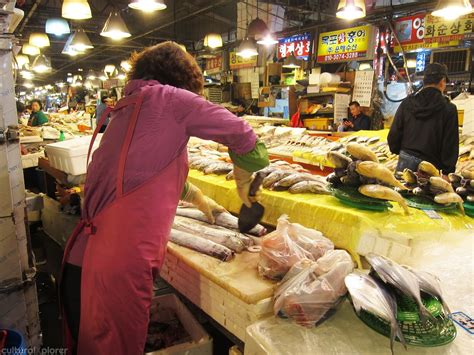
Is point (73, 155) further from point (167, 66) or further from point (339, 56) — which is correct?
point (339, 56)

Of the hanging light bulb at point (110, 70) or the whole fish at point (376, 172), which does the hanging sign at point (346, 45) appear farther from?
the hanging light bulb at point (110, 70)

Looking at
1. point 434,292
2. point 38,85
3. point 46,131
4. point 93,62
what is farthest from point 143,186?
point 38,85

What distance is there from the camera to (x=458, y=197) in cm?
268

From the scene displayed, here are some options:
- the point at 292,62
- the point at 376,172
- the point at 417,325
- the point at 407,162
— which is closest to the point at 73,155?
the point at 376,172

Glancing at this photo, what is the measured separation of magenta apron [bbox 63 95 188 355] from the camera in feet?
6.46

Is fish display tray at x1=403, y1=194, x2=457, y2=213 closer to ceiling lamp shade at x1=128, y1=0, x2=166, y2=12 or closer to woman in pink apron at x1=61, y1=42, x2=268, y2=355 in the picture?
woman in pink apron at x1=61, y1=42, x2=268, y2=355

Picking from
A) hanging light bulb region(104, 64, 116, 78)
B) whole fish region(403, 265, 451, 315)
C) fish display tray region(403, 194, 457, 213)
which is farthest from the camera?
hanging light bulb region(104, 64, 116, 78)

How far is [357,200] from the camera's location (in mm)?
2646

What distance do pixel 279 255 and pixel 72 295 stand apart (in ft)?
4.21

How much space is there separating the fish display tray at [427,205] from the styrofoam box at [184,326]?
176 centimetres

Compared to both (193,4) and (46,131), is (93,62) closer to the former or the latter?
(193,4)

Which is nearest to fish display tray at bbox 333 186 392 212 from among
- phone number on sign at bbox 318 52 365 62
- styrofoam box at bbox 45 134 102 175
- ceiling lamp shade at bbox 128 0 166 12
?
styrofoam box at bbox 45 134 102 175

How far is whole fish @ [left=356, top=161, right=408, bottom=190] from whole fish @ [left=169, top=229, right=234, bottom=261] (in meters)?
1.08

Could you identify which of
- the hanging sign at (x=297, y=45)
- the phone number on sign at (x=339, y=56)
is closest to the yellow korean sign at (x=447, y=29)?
the phone number on sign at (x=339, y=56)
